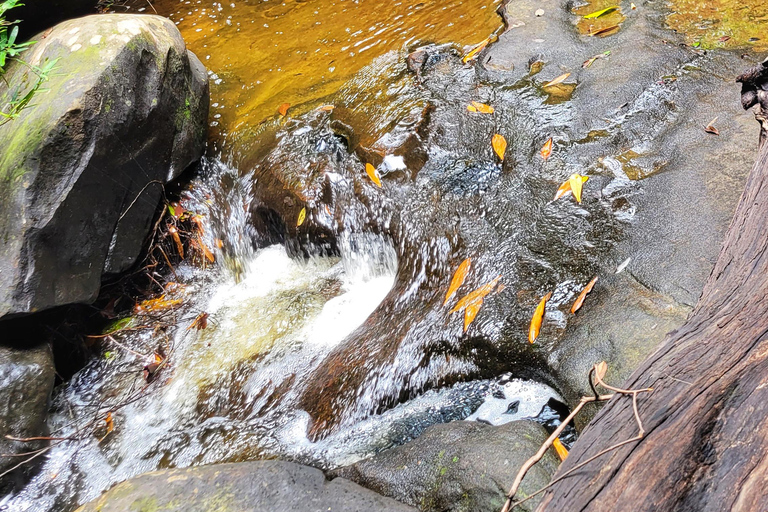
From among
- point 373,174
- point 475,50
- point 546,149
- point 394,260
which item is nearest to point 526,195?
point 546,149

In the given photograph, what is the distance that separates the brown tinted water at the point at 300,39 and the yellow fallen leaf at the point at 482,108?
1.06m

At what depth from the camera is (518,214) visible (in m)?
3.06

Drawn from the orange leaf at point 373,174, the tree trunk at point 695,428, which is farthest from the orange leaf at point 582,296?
the orange leaf at point 373,174

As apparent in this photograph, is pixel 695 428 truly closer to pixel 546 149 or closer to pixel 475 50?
pixel 546 149

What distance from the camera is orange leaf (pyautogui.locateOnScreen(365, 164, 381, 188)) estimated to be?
143 inches

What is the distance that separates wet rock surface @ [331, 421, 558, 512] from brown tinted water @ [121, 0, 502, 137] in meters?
3.19

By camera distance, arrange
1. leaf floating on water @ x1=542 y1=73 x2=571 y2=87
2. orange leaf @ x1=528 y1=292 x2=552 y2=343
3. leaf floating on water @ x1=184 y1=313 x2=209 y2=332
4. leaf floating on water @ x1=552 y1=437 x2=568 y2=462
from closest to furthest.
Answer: leaf floating on water @ x1=552 y1=437 x2=568 y2=462 → orange leaf @ x1=528 y1=292 x2=552 y2=343 → leaf floating on water @ x1=184 y1=313 x2=209 y2=332 → leaf floating on water @ x1=542 y1=73 x2=571 y2=87

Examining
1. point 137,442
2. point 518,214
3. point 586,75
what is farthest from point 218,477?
point 586,75

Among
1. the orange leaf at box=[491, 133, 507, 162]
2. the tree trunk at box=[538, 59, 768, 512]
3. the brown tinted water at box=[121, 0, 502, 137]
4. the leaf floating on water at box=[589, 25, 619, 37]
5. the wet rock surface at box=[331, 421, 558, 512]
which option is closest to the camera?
the tree trunk at box=[538, 59, 768, 512]

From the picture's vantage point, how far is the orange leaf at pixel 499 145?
349cm

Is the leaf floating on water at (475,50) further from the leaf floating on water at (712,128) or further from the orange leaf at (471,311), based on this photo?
the orange leaf at (471,311)

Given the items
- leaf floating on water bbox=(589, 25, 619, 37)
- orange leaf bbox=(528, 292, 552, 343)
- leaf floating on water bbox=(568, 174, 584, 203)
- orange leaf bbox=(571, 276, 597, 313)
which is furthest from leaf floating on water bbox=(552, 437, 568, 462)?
leaf floating on water bbox=(589, 25, 619, 37)

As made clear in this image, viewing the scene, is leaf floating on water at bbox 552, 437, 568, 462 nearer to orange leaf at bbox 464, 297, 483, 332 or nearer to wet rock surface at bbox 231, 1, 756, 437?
wet rock surface at bbox 231, 1, 756, 437

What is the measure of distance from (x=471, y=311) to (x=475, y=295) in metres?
0.11
